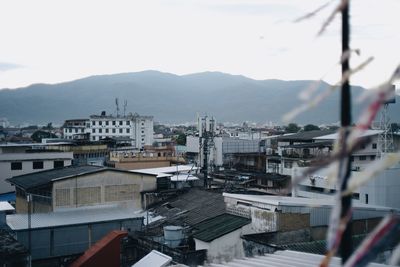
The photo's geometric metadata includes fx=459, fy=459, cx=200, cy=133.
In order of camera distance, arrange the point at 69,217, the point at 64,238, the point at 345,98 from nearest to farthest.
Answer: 1. the point at 345,98
2. the point at 64,238
3. the point at 69,217

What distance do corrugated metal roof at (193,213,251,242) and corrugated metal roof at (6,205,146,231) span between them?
2528mm

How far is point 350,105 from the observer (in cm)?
150

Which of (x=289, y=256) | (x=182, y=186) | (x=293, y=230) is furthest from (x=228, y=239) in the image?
(x=182, y=186)

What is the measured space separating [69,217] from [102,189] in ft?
9.62

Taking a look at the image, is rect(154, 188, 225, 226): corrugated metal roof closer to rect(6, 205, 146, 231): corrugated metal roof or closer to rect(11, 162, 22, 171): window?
rect(6, 205, 146, 231): corrugated metal roof

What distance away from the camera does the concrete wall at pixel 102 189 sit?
15688mm

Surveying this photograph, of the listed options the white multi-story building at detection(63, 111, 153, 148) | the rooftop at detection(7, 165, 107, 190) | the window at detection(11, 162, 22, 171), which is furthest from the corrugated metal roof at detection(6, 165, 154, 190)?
the white multi-story building at detection(63, 111, 153, 148)

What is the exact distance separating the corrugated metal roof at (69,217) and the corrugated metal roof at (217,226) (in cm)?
253

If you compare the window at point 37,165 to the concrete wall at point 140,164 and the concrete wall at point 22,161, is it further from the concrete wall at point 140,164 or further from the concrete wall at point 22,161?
the concrete wall at point 140,164

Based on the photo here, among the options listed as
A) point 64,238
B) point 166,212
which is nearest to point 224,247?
point 64,238

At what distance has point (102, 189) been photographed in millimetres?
16625

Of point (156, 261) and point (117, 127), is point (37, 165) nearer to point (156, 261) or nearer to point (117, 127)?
point (156, 261)

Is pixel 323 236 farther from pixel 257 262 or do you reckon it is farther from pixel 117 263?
pixel 257 262

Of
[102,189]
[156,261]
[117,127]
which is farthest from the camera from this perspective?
[117,127]
